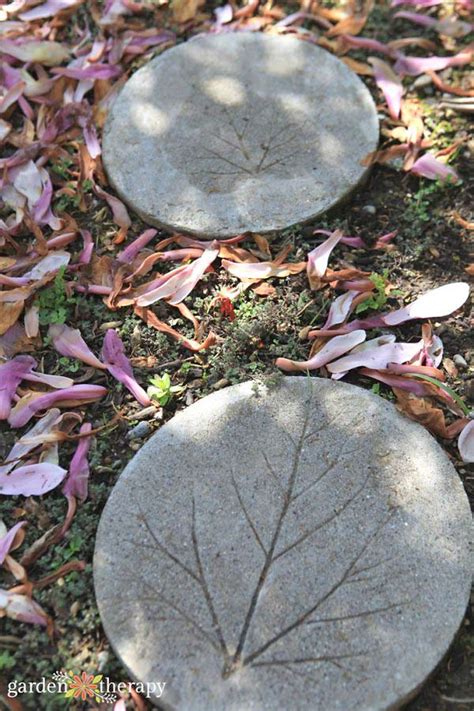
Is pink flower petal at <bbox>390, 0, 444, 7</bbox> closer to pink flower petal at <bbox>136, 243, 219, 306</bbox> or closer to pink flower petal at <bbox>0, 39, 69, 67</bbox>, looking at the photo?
pink flower petal at <bbox>0, 39, 69, 67</bbox>

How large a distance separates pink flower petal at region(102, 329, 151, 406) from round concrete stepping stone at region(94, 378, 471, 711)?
0.69 ft

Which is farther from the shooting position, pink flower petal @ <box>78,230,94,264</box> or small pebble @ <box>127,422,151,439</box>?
pink flower petal @ <box>78,230,94,264</box>

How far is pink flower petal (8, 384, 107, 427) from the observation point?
259cm

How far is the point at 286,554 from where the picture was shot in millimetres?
2199

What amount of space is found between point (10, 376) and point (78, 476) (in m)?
0.43

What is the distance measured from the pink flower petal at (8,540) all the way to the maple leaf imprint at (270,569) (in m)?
0.36

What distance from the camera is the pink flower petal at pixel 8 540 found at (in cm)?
232

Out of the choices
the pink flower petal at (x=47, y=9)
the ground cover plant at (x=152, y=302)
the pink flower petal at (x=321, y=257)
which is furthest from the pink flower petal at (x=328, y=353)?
the pink flower petal at (x=47, y=9)

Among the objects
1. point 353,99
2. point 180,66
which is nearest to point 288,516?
point 353,99

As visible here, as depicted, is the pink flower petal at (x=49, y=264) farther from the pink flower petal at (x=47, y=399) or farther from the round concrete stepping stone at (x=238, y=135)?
the pink flower petal at (x=47, y=399)

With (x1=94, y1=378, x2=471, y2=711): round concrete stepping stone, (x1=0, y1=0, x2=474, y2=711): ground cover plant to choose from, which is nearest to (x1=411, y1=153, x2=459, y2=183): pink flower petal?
(x1=0, y1=0, x2=474, y2=711): ground cover plant

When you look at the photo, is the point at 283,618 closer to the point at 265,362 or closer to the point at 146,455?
the point at 146,455

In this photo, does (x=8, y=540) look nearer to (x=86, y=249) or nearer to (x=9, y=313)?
(x=9, y=313)

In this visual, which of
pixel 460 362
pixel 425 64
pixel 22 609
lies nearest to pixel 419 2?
pixel 425 64
